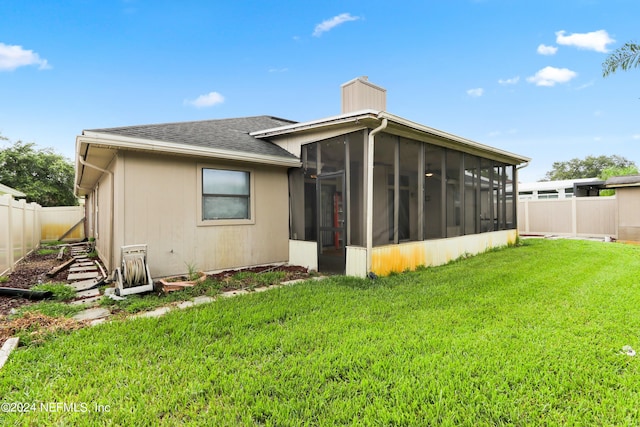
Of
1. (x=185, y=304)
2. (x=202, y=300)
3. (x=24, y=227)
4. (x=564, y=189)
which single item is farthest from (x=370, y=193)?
(x=564, y=189)

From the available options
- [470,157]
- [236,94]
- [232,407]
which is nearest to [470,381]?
[232,407]

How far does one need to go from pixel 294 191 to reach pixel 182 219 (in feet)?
8.10

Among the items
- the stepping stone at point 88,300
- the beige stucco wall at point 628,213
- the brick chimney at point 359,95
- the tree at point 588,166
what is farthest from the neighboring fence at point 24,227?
the tree at point 588,166

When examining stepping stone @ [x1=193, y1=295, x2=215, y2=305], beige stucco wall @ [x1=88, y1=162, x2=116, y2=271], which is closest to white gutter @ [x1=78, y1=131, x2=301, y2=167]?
beige stucco wall @ [x1=88, y1=162, x2=116, y2=271]

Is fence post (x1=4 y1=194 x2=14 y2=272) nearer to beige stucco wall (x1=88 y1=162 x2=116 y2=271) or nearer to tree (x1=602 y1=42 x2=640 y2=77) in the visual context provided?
beige stucco wall (x1=88 y1=162 x2=116 y2=271)

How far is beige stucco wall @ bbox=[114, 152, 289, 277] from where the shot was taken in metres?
5.18

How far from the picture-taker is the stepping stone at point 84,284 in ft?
16.8

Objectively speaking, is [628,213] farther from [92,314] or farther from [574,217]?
[92,314]

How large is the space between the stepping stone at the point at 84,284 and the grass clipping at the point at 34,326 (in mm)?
1436

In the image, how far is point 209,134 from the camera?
6777 mm

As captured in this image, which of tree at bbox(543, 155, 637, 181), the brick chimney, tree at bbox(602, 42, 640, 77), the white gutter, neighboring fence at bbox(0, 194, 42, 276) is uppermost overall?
tree at bbox(543, 155, 637, 181)

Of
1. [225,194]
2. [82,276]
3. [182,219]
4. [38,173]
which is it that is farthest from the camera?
[38,173]

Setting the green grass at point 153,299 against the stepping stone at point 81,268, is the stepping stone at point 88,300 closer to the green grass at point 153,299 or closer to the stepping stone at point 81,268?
the green grass at point 153,299

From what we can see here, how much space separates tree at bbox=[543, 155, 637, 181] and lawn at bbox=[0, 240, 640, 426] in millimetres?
39739
